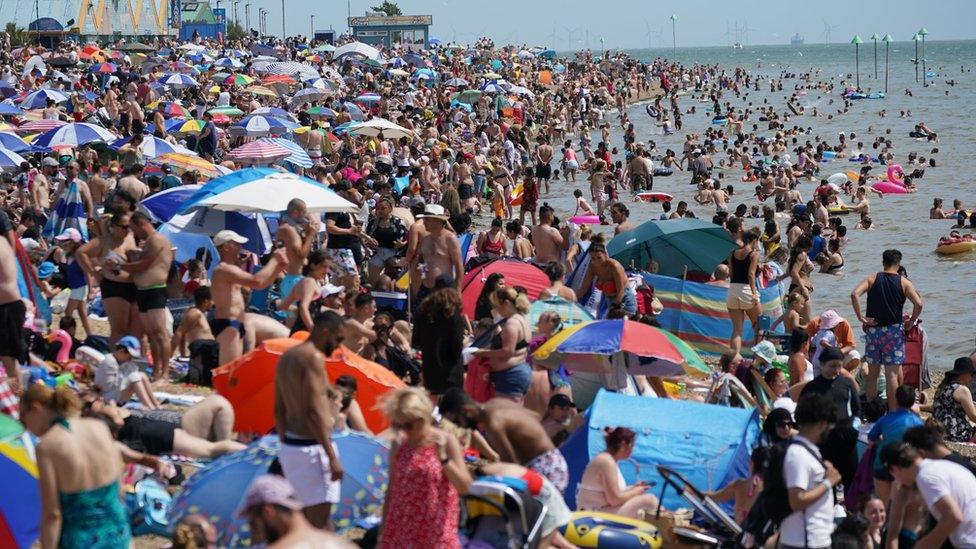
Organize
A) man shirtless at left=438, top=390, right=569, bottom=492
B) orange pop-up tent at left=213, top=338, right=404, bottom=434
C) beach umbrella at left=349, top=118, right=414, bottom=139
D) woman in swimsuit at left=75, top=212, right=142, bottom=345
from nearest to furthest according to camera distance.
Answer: man shirtless at left=438, top=390, right=569, bottom=492 < orange pop-up tent at left=213, top=338, right=404, bottom=434 < woman in swimsuit at left=75, top=212, right=142, bottom=345 < beach umbrella at left=349, top=118, right=414, bottom=139

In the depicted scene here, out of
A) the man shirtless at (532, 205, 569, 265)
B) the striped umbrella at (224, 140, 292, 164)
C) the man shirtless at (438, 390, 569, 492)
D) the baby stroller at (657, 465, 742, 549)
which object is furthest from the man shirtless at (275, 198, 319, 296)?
the striped umbrella at (224, 140, 292, 164)

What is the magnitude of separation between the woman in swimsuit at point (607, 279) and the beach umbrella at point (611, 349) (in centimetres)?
181

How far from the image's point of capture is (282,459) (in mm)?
5516

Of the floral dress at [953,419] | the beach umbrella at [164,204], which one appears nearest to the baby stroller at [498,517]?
the floral dress at [953,419]

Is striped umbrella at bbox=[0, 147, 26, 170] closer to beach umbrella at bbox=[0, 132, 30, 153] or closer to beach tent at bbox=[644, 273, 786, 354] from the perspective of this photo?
beach umbrella at bbox=[0, 132, 30, 153]

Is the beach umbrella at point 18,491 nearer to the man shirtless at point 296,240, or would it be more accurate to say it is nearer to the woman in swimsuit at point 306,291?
the woman in swimsuit at point 306,291

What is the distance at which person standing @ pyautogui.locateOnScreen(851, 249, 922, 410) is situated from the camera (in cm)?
1016

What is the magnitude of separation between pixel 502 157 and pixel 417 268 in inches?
669

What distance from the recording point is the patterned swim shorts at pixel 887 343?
10.3m

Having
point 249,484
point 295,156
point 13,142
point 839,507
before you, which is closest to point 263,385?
point 249,484

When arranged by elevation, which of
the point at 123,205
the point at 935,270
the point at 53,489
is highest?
the point at 123,205

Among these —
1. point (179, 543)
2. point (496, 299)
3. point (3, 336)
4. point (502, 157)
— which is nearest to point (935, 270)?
point (502, 157)

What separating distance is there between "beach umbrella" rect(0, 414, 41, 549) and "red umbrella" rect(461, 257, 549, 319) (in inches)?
224

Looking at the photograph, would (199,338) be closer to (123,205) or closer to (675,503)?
(123,205)
